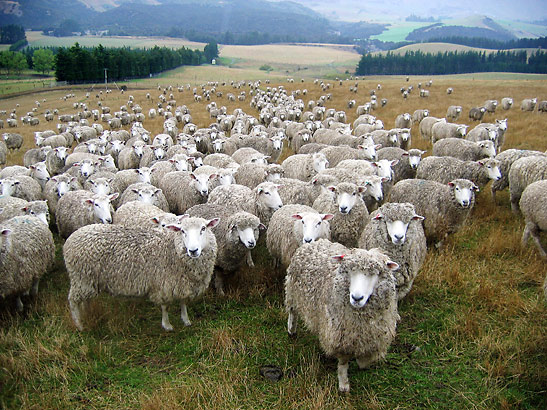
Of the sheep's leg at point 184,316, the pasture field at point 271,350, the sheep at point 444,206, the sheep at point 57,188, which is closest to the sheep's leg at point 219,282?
the pasture field at point 271,350

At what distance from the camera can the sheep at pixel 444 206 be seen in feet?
24.1

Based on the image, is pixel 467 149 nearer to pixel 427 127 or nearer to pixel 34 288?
pixel 427 127

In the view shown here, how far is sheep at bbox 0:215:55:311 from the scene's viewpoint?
18.9ft

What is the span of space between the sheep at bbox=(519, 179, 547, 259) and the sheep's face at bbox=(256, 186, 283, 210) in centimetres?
516

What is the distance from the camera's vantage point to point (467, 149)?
1214cm

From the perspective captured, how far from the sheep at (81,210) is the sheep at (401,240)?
5354mm

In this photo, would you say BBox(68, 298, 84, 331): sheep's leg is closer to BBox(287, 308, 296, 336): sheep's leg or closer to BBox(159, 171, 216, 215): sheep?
BBox(287, 308, 296, 336): sheep's leg

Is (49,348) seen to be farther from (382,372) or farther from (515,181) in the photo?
(515,181)

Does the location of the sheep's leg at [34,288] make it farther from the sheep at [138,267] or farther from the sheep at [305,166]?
the sheep at [305,166]

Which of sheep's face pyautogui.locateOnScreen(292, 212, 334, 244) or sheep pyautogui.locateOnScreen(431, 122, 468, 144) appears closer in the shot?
sheep's face pyautogui.locateOnScreen(292, 212, 334, 244)

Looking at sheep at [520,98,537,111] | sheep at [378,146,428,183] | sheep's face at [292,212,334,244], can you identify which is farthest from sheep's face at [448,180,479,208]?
sheep at [520,98,537,111]

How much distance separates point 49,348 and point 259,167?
675 cm

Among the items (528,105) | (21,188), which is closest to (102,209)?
(21,188)

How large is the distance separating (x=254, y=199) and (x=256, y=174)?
7.13 ft
